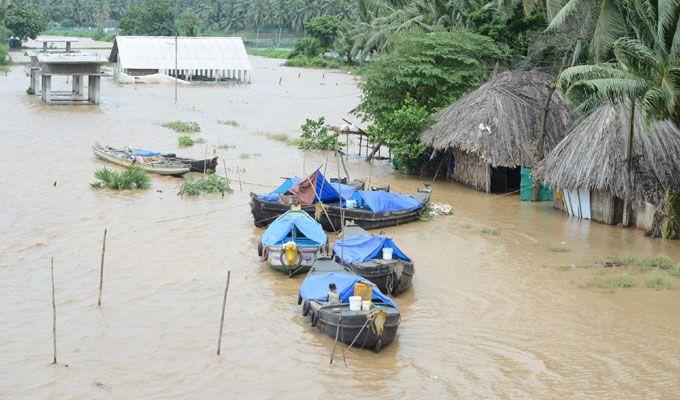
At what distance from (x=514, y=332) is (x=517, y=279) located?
2.92 m

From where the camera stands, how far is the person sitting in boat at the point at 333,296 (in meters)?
14.1

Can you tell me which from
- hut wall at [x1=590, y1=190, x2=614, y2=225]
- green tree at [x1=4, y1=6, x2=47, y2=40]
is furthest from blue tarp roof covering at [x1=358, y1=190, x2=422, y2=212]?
green tree at [x1=4, y1=6, x2=47, y2=40]

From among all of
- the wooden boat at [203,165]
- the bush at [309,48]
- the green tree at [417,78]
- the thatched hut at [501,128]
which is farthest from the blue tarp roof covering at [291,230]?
the bush at [309,48]

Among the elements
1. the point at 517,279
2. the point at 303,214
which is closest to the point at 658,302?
the point at 517,279

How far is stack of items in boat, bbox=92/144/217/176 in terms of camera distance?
26.5 meters

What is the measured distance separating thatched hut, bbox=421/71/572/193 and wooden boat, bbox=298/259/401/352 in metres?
9.63

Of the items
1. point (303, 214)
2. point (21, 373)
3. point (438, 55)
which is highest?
point (438, 55)

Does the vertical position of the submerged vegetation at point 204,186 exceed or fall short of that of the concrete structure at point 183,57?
it falls short

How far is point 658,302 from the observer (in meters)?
16.1

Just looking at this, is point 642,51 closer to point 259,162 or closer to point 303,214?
point 303,214

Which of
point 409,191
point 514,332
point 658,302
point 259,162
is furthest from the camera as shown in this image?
point 259,162

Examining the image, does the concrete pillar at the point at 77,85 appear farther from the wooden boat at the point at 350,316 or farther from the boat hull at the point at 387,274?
the wooden boat at the point at 350,316

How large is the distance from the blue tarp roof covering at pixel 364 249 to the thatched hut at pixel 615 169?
6.02 meters

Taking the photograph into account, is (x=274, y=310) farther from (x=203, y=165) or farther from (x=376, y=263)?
(x=203, y=165)
